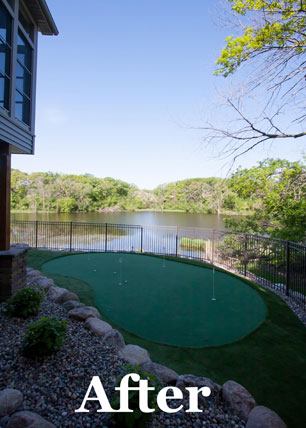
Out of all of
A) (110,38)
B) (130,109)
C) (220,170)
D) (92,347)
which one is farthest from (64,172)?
(92,347)

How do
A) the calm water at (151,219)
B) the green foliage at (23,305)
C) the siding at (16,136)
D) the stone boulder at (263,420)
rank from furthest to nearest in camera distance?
the calm water at (151,219) → the siding at (16,136) → the green foliage at (23,305) → the stone boulder at (263,420)

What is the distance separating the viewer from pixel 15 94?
4.76 metres

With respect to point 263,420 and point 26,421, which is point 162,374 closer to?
point 263,420

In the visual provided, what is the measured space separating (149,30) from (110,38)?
228cm

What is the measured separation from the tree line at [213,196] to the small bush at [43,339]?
22.4ft

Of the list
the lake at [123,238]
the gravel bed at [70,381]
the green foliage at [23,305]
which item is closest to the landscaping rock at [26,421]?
Result: the gravel bed at [70,381]

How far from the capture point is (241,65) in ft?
18.5

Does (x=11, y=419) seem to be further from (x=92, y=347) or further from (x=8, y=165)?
(x=8, y=165)

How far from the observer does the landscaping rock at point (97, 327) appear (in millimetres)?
3273

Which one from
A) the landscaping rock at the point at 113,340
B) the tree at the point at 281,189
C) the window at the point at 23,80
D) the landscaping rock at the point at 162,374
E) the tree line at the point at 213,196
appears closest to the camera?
the landscaping rock at the point at 162,374

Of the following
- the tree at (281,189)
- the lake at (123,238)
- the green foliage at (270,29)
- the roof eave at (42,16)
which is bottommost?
the lake at (123,238)

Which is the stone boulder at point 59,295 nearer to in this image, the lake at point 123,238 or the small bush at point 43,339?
the small bush at point 43,339

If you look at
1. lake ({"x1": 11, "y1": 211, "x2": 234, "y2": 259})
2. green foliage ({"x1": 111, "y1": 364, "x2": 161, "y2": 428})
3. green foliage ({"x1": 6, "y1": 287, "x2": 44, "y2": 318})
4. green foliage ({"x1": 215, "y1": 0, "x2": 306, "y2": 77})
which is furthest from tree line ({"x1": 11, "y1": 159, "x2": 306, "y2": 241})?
green foliage ({"x1": 111, "y1": 364, "x2": 161, "y2": 428})

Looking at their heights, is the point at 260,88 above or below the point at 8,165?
above
